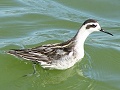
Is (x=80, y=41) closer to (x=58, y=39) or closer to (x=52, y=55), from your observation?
(x=52, y=55)

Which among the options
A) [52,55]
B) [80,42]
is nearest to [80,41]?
[80,42]

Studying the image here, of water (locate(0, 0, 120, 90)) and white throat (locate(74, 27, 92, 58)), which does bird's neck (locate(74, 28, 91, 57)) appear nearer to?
white throat (locate(74, 27, 92, 58))

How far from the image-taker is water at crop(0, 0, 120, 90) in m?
11.4

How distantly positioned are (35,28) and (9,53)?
301 cm

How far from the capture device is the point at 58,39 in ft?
44.5

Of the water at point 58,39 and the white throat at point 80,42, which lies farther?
the white throat at point 80,42

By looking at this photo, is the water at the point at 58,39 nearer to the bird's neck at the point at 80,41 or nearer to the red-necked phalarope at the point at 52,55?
the red-necked phalarope at the point at 52,55

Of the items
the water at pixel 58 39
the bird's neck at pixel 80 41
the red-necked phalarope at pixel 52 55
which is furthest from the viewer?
the bird's neck at pixel 80 41

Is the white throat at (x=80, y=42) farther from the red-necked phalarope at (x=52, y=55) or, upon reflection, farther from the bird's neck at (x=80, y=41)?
the red-necked phalarope at (x=52, y=55)

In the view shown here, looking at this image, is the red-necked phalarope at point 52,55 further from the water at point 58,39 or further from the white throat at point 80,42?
the water at point 58,39

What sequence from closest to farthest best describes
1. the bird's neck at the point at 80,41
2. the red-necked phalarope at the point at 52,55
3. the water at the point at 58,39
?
1. the red-necked phalarope at the point at 52,55
2. the water at the point at 58,39
3. the bird's neck at the point at 80,41

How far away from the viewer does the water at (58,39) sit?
11.4 meters

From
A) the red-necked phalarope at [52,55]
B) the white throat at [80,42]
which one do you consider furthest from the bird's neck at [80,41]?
the red-necked phalarope at [52,55]

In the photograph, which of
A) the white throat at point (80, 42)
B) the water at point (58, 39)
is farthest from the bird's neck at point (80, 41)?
the water at point (58, 39)
